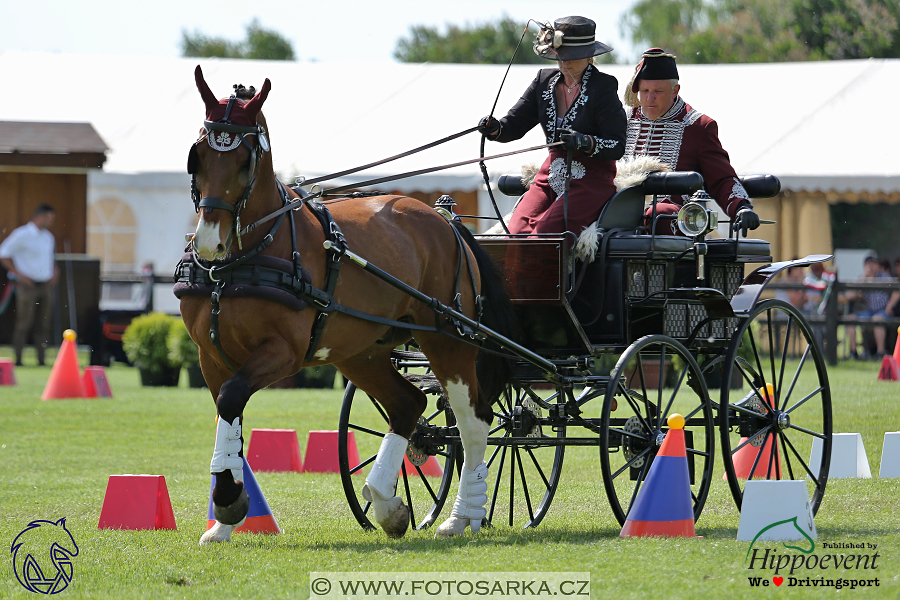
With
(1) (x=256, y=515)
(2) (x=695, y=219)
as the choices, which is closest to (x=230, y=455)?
(1) (x=256, y=515)

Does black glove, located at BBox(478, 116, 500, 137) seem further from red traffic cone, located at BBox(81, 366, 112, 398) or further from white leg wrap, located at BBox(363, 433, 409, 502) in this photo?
red traffic cone, located at BBox(81, 366, 112, 398)

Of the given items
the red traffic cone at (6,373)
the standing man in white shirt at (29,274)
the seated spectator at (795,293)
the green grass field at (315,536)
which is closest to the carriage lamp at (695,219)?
the green grass field at (315,536)

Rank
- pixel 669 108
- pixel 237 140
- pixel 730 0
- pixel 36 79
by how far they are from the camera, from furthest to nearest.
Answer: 1. pixel 730 0
2. pixel 36 79
3. pixel 669 108
4. pixel 237 140

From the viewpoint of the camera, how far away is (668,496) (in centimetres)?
541

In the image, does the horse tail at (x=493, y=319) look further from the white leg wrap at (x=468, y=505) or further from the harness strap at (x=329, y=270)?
the harness strap at (x=329, y=270)

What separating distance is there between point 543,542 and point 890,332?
13697 mm

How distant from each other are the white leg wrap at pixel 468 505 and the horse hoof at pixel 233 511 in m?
1.18

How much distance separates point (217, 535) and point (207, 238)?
1.36 meters

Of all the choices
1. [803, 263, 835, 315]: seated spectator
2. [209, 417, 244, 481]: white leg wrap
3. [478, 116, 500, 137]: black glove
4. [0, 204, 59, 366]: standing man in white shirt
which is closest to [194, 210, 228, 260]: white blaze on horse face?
[209, 417, 244, 481]: white leg wrap

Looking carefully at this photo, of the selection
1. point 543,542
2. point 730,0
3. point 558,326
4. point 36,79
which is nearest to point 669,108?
point 558,326

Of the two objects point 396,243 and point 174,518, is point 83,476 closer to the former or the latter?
Answer: point 174,518

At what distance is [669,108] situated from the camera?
7.24 meters

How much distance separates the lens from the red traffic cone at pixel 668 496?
540 centimetres

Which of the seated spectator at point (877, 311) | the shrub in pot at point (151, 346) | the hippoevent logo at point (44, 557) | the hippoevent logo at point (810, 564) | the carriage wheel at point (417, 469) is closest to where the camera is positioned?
the hippoevent logo at point (810, 564)
